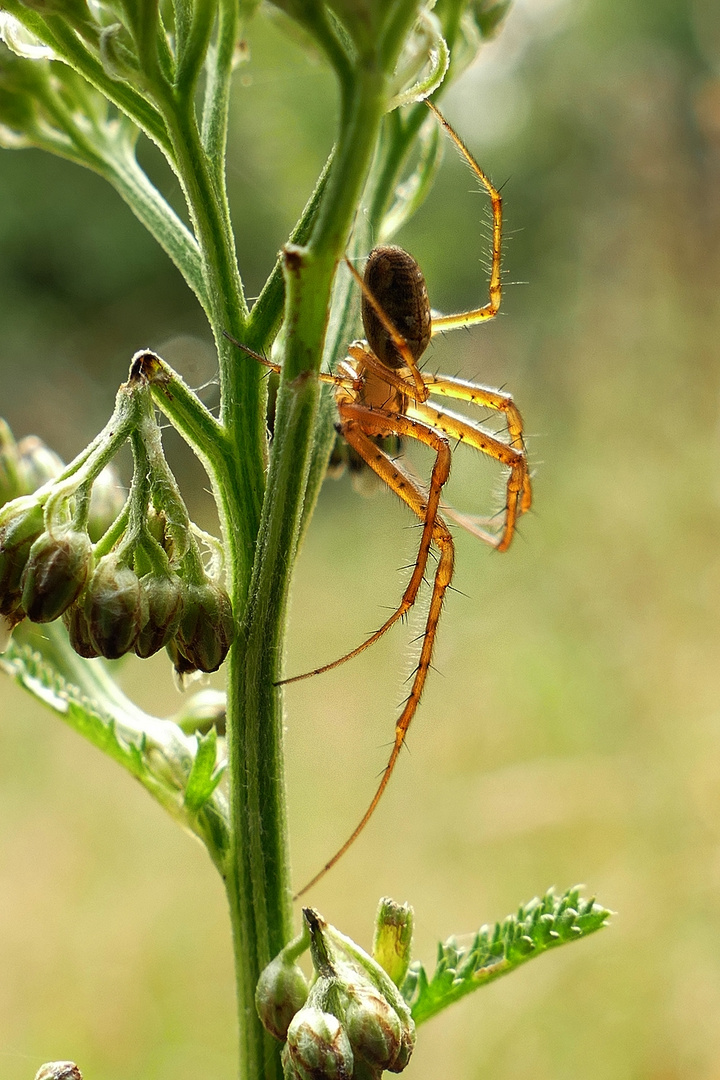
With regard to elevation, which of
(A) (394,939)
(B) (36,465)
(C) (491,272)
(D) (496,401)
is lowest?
(A) (394,939)

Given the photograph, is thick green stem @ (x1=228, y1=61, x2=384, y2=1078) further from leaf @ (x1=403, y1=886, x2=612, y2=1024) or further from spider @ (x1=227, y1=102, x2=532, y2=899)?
spider @ (x1=227, y1=102, x2=532, y2=899)

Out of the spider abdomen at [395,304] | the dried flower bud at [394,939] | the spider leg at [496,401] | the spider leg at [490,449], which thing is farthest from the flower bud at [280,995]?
the spider leg at [496,401]

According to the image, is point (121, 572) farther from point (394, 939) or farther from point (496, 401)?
point (496, 401)

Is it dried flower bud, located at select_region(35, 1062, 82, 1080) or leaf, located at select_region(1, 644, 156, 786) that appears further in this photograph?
leaf, located at select_region(1, 644, 156, 786)

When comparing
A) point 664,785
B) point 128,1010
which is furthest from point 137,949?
point 664,785

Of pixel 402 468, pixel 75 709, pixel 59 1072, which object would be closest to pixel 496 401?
pixel 402 468

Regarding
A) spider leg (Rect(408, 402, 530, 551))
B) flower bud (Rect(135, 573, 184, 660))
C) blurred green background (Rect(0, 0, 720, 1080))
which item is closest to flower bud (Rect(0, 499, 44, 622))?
flower bud (Rect(135, 573, 184, 660))

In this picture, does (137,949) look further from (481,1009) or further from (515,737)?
(515,737)
